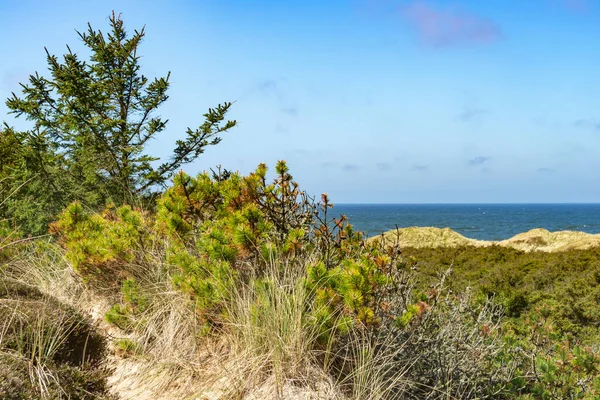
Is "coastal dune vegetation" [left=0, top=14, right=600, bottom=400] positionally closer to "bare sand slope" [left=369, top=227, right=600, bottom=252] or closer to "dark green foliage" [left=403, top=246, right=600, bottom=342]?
"dark green foliage" [left=403, top=246, right=600, bottom=342]

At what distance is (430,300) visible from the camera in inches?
176

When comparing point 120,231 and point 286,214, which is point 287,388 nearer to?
point 286,214

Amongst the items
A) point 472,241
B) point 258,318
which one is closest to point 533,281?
point 258,318

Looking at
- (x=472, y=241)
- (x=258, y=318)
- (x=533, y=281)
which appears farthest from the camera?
(x=472, y=241)

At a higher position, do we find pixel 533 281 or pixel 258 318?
pixel 258 318

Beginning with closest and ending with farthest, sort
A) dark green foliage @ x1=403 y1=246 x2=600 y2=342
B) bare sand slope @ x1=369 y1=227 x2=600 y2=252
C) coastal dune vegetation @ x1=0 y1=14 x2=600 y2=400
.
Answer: coastal dune vegetation @ x1=0 y1=14 x2=600 y2=400, dark green foliage @ x1=403 y1=246 x2=600 y2=342, bare sand slope @ x1=369 y1=227 x2=600 y2=252

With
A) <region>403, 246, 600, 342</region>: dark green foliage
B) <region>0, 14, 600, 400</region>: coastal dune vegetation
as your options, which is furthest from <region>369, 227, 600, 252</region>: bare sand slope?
<region>0, 14, 600, 400</region>: coastal dune vegetation

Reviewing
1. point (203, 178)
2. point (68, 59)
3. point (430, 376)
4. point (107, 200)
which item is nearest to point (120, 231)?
point (203, 178)

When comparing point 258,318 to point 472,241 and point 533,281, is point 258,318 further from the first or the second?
point 472,241

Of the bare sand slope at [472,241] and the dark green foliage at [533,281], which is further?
the bare sand slope at [472,241]

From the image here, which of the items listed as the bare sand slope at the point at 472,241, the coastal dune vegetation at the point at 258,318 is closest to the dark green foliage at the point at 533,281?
the coastal dune vegetation at the point at 258,318

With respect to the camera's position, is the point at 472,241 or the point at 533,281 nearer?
the point at 533,281

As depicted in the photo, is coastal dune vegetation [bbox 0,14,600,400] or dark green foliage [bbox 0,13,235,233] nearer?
coastal dune vegetation [bbox 0,14,600,400]

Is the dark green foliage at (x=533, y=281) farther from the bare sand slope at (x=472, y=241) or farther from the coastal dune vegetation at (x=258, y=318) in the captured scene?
the bare sand slope at (x=472, y=241)
